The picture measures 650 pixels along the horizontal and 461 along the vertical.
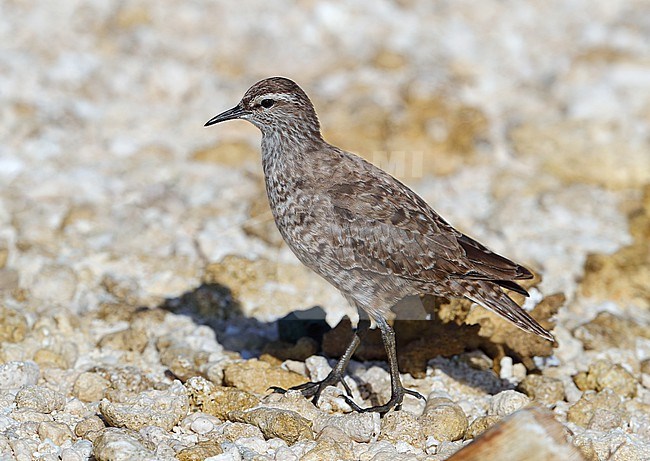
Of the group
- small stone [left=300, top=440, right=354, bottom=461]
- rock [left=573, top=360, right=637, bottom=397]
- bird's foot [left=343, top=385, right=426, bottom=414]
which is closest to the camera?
small stone [left=300, top=440, right=354, bottom=461]

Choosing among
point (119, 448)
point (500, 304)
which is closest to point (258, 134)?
point (500, 304)

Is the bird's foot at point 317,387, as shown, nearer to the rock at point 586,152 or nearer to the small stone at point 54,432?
the small stone at point 54,432

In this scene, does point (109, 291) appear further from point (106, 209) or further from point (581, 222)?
point (581, 222)

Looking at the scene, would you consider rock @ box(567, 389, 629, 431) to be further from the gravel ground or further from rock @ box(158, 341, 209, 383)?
rock @ box(158, 341, 209, 383)

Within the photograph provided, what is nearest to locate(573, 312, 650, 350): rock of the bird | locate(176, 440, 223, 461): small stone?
the bird

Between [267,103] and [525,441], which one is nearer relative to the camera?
[525,441]

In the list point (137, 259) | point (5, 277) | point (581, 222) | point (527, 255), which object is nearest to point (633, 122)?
point (581, 222)

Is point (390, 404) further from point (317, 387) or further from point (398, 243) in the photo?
point (398, 243)
